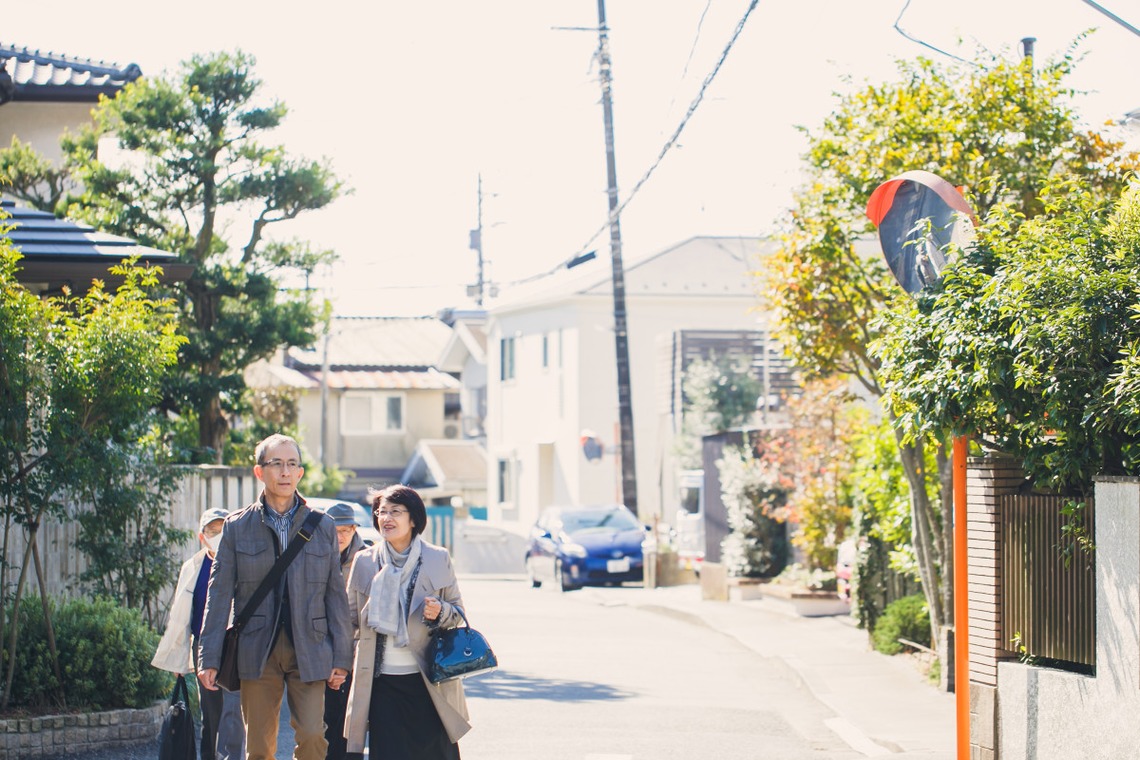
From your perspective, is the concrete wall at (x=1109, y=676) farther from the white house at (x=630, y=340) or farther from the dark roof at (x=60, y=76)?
the white house at (x=630, y=340)

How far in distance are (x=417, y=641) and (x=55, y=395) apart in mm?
3460

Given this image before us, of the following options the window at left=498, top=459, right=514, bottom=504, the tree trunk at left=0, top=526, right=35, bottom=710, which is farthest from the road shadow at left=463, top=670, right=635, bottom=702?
the window at left=498, top=459, right=514, bottom=504

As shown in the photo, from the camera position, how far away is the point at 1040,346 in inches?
271

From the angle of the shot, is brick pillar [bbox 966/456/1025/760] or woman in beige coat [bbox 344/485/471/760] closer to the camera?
woman in beige coat [bbox 344/485/471/760]

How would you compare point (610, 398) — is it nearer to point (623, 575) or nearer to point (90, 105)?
point (623, 575)

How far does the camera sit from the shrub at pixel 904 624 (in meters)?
13.8

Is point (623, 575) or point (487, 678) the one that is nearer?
point (487, 678)

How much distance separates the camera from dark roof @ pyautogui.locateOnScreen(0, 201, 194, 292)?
11.1 meters

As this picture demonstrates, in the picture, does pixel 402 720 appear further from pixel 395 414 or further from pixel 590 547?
pixel 395 414

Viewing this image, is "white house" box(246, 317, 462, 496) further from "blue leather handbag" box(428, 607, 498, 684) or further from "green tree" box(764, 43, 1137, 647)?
"blue leather handbag" box(428, 607, 498, 684)

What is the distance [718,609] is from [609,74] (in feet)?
31.5

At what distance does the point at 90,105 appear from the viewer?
57.6 feet

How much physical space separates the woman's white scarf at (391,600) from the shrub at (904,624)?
836cm

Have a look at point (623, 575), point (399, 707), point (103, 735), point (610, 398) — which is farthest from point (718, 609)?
point (610, 398)
